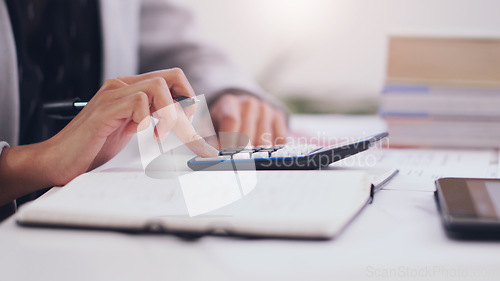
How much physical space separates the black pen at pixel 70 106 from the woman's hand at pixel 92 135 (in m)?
0.01

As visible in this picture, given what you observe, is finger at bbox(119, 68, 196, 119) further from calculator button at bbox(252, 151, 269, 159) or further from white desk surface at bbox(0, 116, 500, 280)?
white desk surface at bbox(0, 116, 500, 280)

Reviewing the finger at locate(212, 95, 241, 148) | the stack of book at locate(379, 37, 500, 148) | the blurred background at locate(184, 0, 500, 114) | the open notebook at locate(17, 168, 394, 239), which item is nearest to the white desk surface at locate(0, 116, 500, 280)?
the open notebook at locate(17, 168, 394, 239)

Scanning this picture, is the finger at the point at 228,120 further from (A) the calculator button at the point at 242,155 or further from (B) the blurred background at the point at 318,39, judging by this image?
(B) the blurred background at the point at 318,39

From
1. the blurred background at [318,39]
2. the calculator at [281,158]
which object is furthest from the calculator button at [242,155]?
the blurred background at [318,39]

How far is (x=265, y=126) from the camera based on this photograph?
0.54m

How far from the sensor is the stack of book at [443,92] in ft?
1.79

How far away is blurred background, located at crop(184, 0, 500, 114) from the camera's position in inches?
49.8

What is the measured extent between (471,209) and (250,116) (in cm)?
33

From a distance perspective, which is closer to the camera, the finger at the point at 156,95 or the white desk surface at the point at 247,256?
the white desk surface at the point at 247,256

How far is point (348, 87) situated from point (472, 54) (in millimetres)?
752

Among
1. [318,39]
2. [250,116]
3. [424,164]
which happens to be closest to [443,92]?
[424,164]

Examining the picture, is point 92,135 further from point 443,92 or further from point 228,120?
point 443,92

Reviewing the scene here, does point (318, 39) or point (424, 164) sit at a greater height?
point (318, 39)

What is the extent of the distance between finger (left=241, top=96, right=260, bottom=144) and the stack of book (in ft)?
0.56
